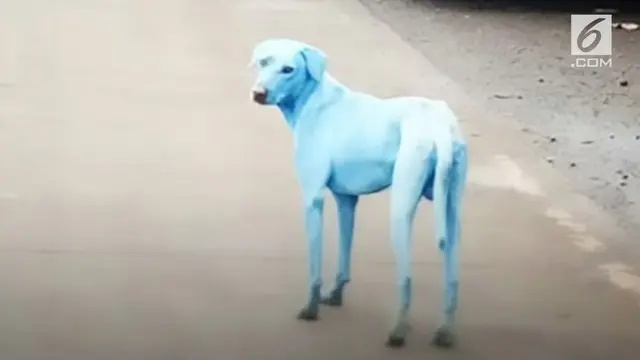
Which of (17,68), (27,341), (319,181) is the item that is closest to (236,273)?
(319,181)

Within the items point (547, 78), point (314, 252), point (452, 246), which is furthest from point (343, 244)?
point (547, 78)

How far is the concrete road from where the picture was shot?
1.61m

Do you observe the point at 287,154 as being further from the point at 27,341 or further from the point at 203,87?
the point at 27,341

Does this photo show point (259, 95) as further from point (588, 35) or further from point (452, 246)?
point (588, 35)

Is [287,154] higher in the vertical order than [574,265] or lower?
higher

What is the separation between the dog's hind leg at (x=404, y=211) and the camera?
60.9 inches

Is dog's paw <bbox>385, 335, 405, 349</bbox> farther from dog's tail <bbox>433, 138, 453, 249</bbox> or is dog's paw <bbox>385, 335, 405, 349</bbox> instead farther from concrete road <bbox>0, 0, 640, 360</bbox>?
dog's tail <bbox>433, 138, 453, 249</bbox>

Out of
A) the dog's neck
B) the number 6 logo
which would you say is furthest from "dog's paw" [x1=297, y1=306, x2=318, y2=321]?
the number 6 logo

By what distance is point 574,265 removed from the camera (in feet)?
5.37

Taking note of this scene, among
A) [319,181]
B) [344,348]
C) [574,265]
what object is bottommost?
[344,348]

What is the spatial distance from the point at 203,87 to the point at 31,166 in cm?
24

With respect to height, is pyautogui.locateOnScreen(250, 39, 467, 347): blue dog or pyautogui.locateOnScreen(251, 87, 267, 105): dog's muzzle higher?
pyautogui.locateOnScreen(251, 87, 267, 105): dog's muzzle

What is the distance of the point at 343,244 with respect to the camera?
161cm

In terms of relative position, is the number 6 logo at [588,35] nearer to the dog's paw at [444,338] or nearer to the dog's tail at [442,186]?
the dog's tail at [442,186]
